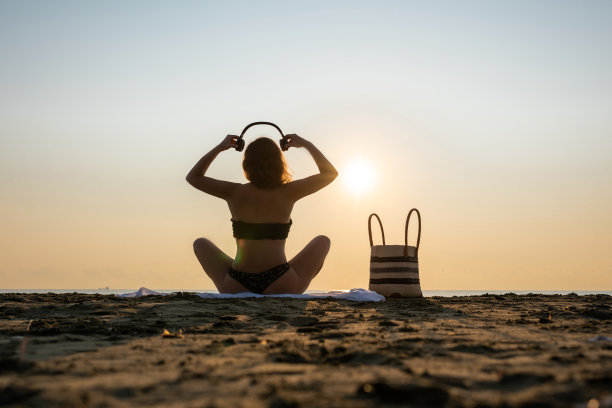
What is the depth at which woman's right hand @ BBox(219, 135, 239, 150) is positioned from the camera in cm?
666

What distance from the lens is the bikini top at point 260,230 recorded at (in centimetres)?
620

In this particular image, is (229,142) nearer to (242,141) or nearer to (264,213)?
(242,141)

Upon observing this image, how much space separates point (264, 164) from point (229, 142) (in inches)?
34.6

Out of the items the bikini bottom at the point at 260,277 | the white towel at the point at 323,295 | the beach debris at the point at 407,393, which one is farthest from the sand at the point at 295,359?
the bikini bottom at the point at 260,277

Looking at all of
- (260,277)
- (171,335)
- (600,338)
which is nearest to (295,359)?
(171,335)

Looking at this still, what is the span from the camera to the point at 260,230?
6.20 meters

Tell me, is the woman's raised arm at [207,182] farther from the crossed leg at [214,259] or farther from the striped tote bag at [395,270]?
the striped tote bag at [395,270]

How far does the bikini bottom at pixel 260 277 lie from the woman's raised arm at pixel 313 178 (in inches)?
30.9

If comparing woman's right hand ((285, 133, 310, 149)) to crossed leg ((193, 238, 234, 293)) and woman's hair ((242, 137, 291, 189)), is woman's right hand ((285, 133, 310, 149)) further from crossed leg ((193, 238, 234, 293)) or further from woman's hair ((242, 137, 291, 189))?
crossed leg ((193, 238, 234, 293))

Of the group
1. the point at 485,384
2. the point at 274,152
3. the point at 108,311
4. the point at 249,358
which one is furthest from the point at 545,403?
the point at 274,152

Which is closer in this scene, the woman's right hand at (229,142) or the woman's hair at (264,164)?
the woman's hair at (264,164)

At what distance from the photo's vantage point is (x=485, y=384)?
2199 mm

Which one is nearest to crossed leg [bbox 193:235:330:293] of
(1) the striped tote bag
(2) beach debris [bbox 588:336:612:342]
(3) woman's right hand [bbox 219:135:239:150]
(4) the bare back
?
(4) the bare back

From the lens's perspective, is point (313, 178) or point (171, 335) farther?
point (313, 178)
